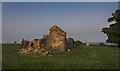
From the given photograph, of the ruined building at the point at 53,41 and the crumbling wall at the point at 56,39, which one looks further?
the crumbling wall at the point at 56,39

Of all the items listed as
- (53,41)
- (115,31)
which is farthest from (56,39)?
(115,31)

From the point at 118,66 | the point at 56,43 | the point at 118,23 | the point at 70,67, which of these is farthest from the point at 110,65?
the point at 118,23

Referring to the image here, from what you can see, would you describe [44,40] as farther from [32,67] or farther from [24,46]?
[32,67]

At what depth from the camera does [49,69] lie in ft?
38.7

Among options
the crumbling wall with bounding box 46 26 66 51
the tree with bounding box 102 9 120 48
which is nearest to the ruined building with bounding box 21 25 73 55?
the crumbling wall with bounding box 46 26 66 51

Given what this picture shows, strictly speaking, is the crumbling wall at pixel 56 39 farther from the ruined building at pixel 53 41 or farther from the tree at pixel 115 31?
the tree at pixel 115 31

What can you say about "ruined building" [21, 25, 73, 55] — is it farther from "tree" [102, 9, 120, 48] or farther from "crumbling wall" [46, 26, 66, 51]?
"tree" [102, 9, 120, 48]

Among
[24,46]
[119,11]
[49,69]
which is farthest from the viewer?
[119,11]

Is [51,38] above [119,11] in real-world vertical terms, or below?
below

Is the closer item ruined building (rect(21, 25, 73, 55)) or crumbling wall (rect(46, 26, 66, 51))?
ruined building (rect(21, 25, 73, 55))

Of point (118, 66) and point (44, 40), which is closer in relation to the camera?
point (118, 66)

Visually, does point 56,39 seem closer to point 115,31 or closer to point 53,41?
point 53,41

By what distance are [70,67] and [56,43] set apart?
55.7 ft

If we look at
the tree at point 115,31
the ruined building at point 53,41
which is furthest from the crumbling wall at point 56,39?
the tree at point 115,31
